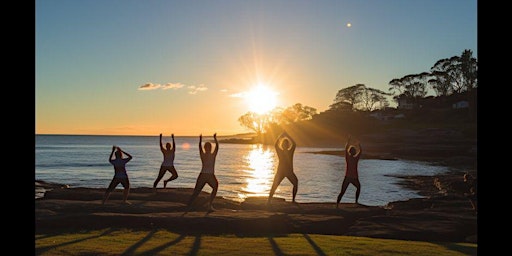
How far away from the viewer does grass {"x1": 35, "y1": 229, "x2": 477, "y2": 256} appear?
8711 mm

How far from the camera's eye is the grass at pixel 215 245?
8.71 metres

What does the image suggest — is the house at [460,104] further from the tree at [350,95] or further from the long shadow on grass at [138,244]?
the long shadow on grass at [138,244]

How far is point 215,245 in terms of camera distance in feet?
30.9

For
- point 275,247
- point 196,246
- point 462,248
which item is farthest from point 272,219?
point 462,248

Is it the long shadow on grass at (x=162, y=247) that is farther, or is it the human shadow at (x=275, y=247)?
the human shadow at (x=275, y=247)

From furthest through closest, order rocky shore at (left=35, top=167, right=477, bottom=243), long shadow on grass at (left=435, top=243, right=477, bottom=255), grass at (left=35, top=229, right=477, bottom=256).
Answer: rocky shore at (left=35, top=167, right=477, bottom=243) → long shadow on grass at (left=435, top=243, right=477, bottom=255) → grass at (left=35, top=229, right=477, bottom=256)

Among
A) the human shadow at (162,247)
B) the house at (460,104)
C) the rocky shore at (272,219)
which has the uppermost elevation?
the house at (460,104)

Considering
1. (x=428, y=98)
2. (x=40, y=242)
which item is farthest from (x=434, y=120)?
(x=40, y=242)

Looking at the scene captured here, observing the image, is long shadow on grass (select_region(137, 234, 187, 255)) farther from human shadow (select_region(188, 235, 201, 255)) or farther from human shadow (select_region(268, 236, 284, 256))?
human shadow (select_region(268, 236, 284, 256))

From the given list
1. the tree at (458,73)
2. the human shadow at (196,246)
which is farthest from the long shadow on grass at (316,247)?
the tree at (458,73)

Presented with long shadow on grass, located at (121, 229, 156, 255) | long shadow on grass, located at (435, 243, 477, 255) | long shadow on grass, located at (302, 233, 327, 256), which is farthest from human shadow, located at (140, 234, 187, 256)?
long shadow on grass, located at (435, 243, 477, 255)

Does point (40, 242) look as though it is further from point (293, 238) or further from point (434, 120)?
point (434, 120)
